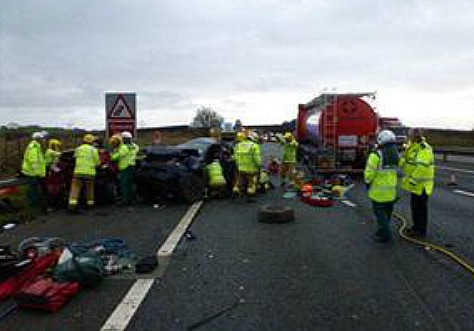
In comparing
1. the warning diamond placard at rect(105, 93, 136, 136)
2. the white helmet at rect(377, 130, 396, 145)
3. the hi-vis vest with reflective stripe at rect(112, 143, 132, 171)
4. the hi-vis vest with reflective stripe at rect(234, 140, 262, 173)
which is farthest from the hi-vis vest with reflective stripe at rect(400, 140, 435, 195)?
the warning diamond placard at rect(105, 93, 136, 136)

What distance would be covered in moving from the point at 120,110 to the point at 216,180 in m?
3.53

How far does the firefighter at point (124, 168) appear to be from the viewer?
44.4 ft

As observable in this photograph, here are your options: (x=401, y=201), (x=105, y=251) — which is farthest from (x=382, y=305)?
(x=401, y=201)

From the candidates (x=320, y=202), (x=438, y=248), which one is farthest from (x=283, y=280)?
(x=320, y=202)

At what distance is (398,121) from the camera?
40.1 metres

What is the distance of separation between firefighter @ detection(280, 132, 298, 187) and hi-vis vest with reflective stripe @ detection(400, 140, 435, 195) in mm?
8396

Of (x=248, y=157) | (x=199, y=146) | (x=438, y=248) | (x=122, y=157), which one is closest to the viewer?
(x=438, y=248)

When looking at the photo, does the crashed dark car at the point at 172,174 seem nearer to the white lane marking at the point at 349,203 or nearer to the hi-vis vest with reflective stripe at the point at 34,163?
the hi-vis vest with reflective stripe at the point at 34,163

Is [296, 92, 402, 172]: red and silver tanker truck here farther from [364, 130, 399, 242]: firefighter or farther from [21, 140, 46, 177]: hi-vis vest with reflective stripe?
[364, 130, 399, 242]: firefighter

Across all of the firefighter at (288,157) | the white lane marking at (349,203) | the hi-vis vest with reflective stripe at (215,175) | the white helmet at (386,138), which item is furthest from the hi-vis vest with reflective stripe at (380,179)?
the firefighter at (288,157)

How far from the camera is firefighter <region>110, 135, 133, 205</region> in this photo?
13.5 meters

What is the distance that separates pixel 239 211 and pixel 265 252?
169 inches

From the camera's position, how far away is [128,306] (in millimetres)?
5723

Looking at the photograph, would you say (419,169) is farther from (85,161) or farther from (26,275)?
(85,161)
